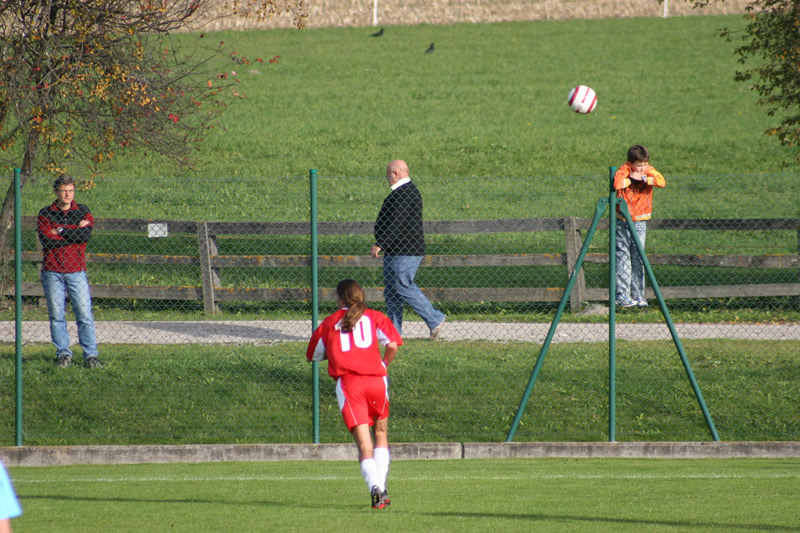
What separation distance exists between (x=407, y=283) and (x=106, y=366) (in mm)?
2905

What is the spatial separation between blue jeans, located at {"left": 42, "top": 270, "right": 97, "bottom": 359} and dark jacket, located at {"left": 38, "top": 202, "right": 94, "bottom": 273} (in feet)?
0.27

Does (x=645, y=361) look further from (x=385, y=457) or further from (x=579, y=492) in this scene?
(x=385, y=457)

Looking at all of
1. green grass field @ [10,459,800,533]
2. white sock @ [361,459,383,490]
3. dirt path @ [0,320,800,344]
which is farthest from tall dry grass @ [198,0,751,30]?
white sock @ [361,459,383,490]

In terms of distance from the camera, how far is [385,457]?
6.18m

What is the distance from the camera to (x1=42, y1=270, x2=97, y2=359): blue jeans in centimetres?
924

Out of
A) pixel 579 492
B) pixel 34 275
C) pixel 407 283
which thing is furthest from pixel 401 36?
pixel 579 492

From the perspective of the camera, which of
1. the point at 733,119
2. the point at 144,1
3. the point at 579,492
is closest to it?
the point at 579,492

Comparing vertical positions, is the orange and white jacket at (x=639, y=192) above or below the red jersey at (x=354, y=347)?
above

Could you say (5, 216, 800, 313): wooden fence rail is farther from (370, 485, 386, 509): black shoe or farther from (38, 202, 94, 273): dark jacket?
(370, 485, 386, 509): black shoe

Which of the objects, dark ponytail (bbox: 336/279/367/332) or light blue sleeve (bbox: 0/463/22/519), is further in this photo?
dark ponytail (bbox: 336/279/367/332)

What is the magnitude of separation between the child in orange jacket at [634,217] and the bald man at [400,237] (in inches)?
104

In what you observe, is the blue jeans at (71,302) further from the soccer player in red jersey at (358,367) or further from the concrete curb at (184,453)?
the soccer player in red jersey at (358,367)

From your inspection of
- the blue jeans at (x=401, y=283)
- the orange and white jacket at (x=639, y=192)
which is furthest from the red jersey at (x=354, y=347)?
the orange and white jacket at (x=639, y=192)

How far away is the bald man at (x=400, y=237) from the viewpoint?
960 centimetres
